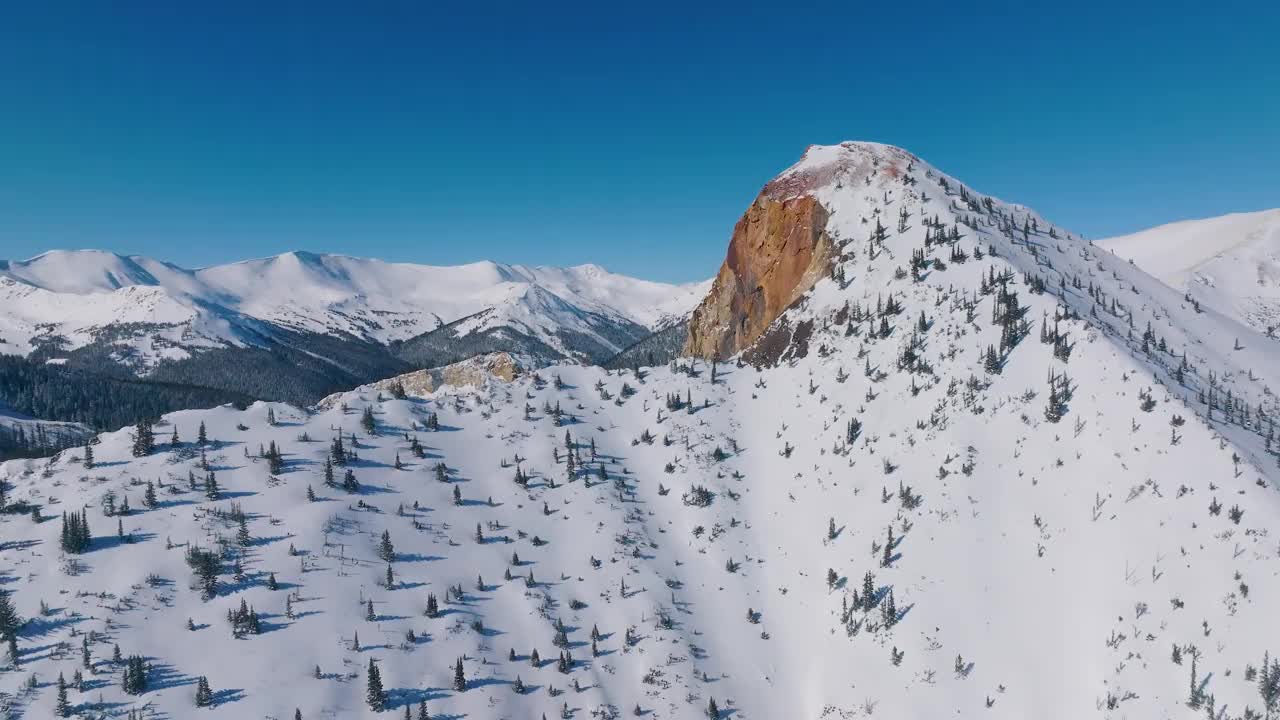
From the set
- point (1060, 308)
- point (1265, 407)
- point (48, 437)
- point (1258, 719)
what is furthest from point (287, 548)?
point (48, 437)

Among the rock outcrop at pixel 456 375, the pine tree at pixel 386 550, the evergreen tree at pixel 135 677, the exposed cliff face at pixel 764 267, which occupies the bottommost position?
the evergreen tree at pixel 135 677

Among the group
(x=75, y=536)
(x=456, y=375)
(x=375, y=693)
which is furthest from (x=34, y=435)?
(x=375, y=693)

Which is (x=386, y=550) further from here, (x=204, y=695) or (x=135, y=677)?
(x=135, y=677)

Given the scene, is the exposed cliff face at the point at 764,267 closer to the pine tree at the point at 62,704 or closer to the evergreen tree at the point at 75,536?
the evergreen tree at the point at 75,536

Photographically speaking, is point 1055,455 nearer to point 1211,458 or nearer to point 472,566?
point 1211,458

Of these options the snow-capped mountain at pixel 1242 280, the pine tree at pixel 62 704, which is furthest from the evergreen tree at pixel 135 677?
the snow-capped mountain at pixel 1242 280

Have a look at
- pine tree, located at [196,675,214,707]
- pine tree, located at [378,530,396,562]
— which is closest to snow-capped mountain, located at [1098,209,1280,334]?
pine tree, located at [378,530,396,562]
